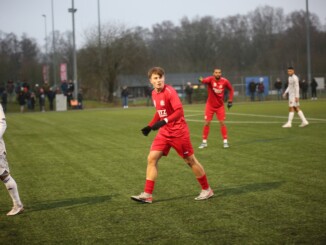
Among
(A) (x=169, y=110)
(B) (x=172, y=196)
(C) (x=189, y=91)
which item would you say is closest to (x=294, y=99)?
(B) (x=172, y=196)

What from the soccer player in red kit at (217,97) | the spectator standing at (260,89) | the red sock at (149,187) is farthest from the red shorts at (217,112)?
the spectator standing at (260,89)

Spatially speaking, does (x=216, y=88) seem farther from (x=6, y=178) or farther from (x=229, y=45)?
(x=229, y=45)

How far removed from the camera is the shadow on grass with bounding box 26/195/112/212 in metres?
7.08

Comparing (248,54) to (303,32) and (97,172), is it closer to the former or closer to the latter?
(303,32)

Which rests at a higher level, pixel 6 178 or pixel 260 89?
pixel 260 89

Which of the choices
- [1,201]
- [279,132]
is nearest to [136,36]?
[279,132]

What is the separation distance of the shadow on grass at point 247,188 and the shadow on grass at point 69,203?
1.78 meters

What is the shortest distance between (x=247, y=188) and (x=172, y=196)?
1304 millimetres

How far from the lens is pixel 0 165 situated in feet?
21.4

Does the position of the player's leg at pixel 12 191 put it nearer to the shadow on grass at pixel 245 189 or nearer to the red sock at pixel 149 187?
the red sock at pixel 149 187

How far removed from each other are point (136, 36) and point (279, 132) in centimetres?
4006

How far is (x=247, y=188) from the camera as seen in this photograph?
7.95 m

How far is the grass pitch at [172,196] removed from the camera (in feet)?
18.2

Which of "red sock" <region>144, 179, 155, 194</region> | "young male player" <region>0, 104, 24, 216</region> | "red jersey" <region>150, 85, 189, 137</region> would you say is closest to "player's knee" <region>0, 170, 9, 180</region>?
"young male player" <region>0, 104, 24, 216</region>
